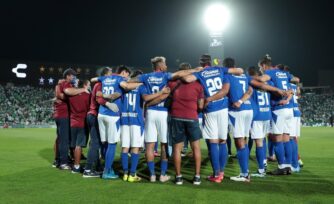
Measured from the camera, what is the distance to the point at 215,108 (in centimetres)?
711

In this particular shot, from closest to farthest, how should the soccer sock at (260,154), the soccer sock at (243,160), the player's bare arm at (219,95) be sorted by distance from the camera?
the player's bare arm at (219,95) < the soccer sock at (243,160) < the soccer sock at (260,154)

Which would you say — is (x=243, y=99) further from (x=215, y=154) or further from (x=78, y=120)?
(x=78, y=120)

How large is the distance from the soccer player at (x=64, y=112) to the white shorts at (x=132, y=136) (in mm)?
1909

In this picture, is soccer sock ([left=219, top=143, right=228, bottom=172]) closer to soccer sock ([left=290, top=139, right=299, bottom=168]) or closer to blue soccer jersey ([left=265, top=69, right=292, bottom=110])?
blue soccer jersey ([left=265, top=69, right=292, bottom=110])

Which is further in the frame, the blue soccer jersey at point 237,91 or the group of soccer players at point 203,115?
the blue soccer jersey at point 237,91

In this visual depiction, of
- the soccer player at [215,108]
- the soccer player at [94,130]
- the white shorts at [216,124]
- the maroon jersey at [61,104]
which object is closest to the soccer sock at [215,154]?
the soccer player at [215,108]

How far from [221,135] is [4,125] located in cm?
3342

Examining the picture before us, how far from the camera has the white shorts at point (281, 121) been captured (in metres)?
8.06

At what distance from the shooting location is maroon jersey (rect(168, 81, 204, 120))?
6.89m

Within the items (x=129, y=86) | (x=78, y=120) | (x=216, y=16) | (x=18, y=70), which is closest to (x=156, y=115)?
(x=129, y=86)

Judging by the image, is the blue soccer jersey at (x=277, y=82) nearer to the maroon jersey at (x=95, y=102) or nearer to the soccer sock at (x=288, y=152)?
the soccer sock at (x=288, y=152)

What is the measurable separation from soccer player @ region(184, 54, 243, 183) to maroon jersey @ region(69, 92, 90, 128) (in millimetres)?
3083

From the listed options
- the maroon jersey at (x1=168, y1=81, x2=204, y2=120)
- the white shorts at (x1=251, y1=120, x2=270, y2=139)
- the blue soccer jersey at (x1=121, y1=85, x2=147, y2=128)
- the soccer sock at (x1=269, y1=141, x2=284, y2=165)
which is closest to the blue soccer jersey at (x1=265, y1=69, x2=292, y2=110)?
the white shorts at (x1=251, y1=120, x2=270, y2=139)

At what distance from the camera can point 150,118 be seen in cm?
712
